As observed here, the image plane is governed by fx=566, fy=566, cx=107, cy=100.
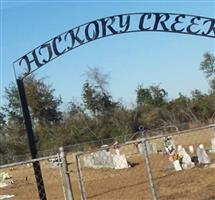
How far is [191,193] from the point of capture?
12.3 metres

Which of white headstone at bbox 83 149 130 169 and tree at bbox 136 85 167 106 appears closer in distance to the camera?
white headstone at bbox 83 149 130 169

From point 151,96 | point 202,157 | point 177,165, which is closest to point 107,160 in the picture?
point 177,165

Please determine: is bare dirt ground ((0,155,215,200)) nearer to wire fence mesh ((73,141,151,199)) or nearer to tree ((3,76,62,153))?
wire fence mesh ((73,141,151,199))

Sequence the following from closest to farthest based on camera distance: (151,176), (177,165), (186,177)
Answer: (151,176) → (186,177) → (177,165)

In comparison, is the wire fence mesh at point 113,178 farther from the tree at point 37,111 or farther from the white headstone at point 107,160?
the tree at point 37,111

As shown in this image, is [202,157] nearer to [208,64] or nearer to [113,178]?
[113,178]

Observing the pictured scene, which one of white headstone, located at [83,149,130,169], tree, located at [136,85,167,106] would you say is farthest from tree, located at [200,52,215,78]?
white headstone, located at [83,149,130,169]

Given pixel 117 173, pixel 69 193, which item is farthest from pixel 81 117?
pixel 69 193

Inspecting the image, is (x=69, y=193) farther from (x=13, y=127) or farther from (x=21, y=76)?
(x=13, y=127)

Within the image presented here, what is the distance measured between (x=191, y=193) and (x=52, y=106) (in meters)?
54.0

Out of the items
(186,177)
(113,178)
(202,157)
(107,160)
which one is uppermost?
(107,160)

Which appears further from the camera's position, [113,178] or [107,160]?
[107,160]

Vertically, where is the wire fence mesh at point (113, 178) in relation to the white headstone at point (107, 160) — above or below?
below

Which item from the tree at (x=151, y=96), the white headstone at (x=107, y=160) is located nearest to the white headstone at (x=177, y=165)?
the white headstone at (x=107, y=160)
